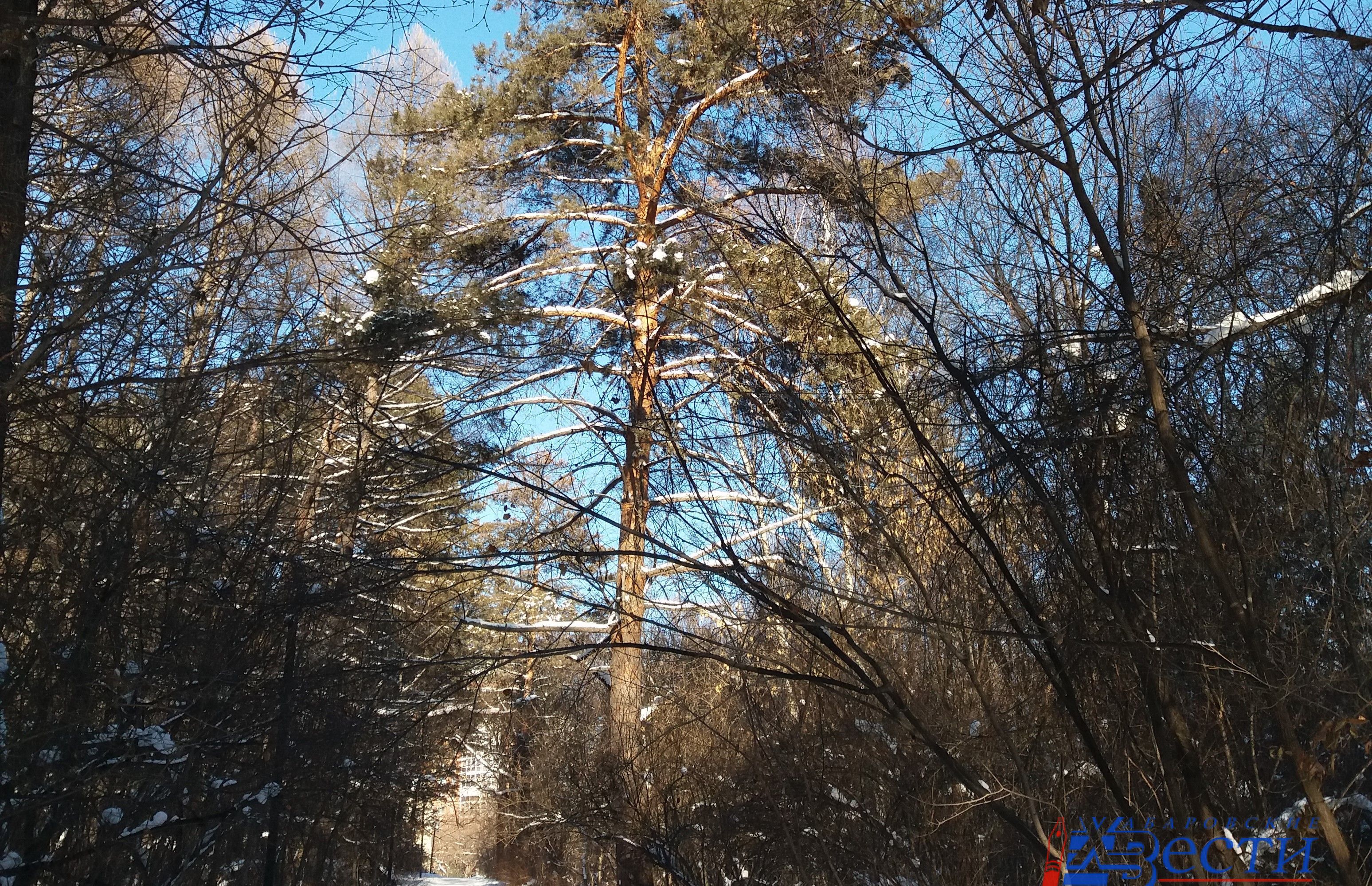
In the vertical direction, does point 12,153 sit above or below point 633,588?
above

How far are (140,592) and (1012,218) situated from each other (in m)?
4.49

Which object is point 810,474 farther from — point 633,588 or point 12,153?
point 12,153

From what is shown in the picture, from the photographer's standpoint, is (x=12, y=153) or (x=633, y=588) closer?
(x=12, y=153)

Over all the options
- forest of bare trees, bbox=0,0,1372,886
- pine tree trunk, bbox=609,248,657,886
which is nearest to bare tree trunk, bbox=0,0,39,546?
forest of bare trees, bbox=0,0,1372,886

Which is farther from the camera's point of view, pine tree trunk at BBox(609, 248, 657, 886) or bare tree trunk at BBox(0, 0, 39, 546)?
pine tree trunk at BBox(609, 248, 657, 886)

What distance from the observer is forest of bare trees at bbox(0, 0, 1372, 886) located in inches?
128

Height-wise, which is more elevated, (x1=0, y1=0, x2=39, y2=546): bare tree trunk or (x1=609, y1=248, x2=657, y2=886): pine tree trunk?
(x1=0, y1=0, x2=39, y2=546): bare tree trunk

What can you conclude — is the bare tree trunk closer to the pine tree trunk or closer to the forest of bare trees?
the forest of bare trees

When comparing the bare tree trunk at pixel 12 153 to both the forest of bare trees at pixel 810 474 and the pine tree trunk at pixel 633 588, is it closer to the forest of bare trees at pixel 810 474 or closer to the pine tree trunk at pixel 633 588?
the forest of bare trees at pixel 810 474

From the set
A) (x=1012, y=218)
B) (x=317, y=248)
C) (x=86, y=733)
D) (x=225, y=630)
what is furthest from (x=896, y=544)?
(x=86, y=733)

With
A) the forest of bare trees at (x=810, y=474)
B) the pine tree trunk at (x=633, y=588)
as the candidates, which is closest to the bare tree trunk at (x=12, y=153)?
the forest of bare trees at (x=810, y=474)

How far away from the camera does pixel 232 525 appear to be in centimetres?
497

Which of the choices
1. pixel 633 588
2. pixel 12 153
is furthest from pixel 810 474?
pixel 12 153

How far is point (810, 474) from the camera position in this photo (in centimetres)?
373
